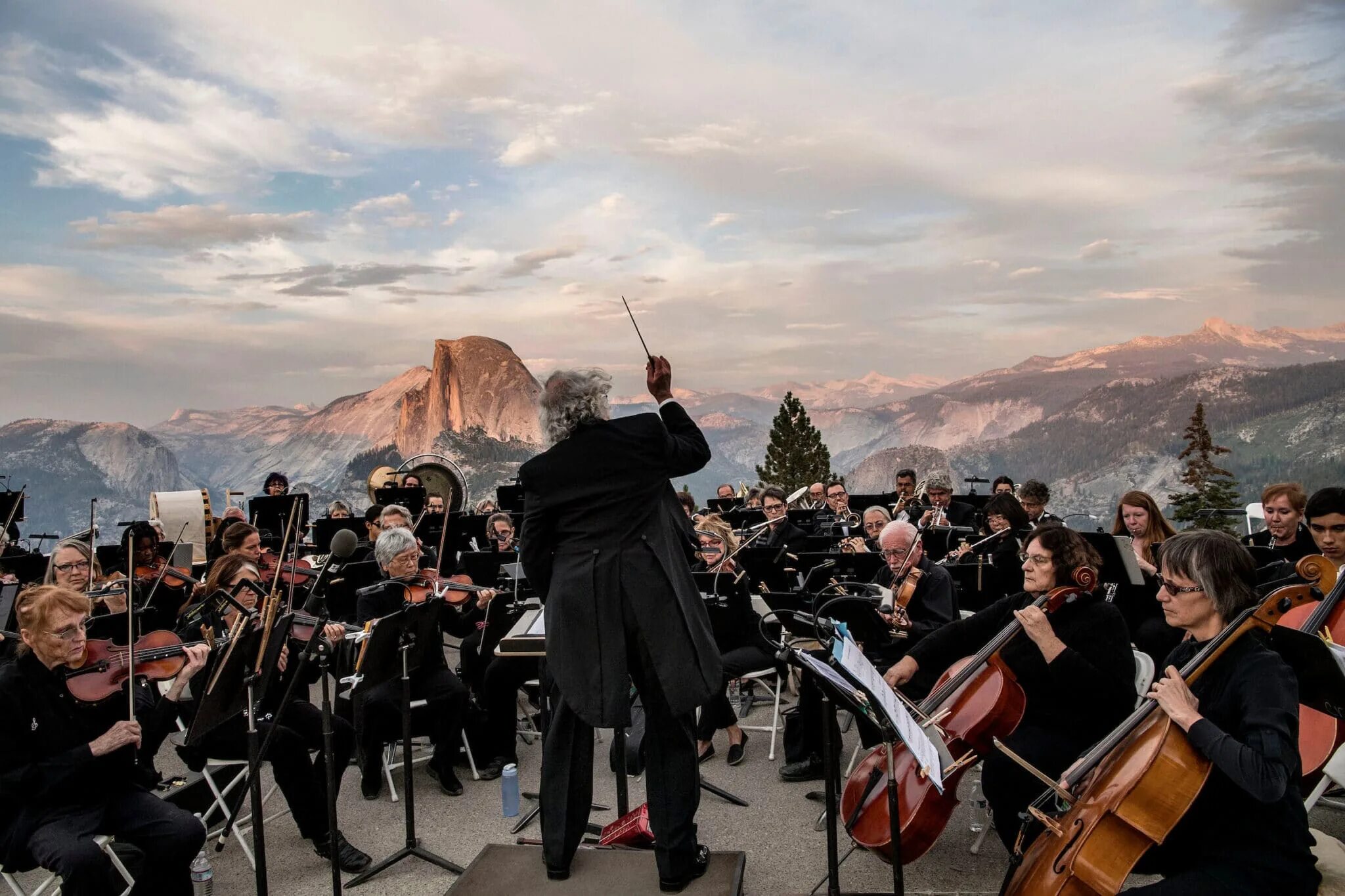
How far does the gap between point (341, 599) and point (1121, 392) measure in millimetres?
24583

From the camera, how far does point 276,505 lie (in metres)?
9.12

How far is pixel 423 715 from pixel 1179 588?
4215 millimetres

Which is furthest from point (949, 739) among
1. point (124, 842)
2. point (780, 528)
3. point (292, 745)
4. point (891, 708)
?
point (780, 528)

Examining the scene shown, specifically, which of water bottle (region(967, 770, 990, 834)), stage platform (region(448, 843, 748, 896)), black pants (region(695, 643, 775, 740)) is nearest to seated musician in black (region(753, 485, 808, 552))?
black pants (region(695, 643, 775, 740))

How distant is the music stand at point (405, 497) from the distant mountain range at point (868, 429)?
33.1 ft

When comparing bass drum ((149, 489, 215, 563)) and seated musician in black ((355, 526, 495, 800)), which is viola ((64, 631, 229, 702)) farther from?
bass drum ((149, 489, 215, 563))

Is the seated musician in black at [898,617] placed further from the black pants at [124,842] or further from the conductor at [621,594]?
the black pants at [124,842]

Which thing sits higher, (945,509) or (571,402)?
(571,402)

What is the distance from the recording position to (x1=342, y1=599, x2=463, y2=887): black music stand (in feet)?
13.8

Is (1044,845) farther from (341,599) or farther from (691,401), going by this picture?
(691,401)

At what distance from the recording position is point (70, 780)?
348 cm

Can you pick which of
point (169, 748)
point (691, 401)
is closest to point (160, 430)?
point (691, 401)

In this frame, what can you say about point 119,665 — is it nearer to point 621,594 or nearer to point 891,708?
point 621,594

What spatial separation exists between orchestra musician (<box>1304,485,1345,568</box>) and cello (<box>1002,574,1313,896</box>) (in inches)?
95.3
